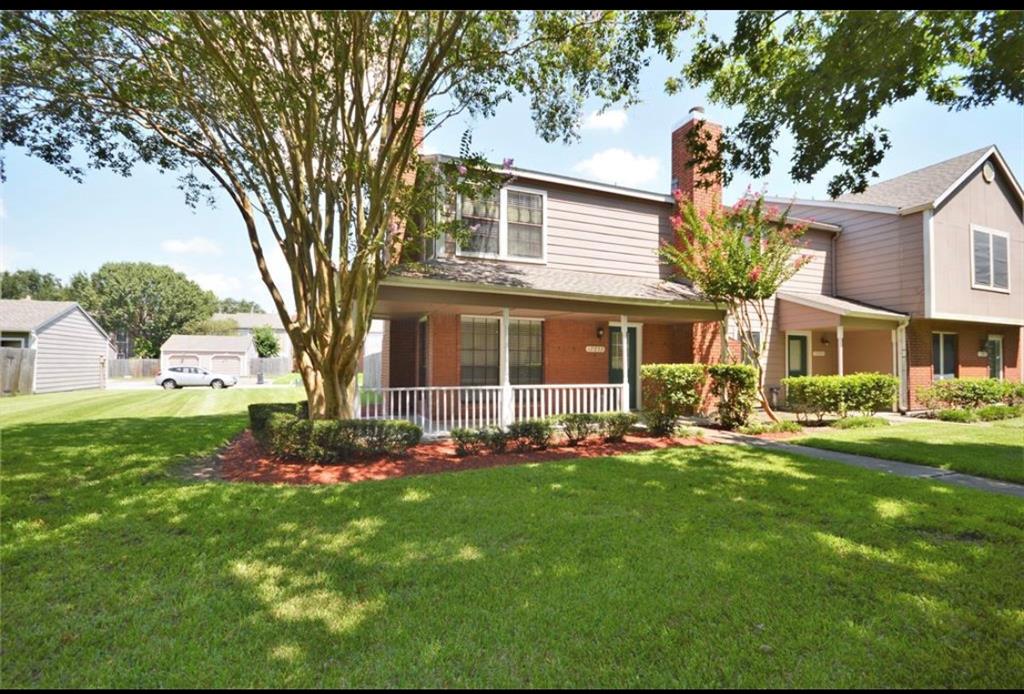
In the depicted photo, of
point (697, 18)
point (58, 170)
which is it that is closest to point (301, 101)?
point (58, 170)

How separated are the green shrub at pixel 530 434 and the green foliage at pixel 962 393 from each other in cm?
1315

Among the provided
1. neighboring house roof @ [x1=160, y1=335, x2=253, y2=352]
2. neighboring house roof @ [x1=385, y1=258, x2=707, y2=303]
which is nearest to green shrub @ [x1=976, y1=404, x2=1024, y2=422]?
Result: neighboring house roof @ [x1=385, y1=258, x2=707, y2=303]

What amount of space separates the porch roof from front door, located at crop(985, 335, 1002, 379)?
6.04 metres

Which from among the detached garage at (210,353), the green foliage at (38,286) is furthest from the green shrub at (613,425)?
the green foliage at (38,286)

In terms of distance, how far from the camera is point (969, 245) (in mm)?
14969

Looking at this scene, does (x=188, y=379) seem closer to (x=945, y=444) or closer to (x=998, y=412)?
(x=945, y=444)

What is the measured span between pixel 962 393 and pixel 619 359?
1071cm

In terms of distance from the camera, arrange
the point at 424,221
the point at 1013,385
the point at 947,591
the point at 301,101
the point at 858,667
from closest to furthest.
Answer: the point at 858,667
the point at 947,591
the point at 301,101
the point at 424,221
the point at 1013,385

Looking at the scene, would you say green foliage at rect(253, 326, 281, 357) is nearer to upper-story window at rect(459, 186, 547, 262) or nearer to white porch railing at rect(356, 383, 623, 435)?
white porch railing at rect(356, 383, 623, 435)

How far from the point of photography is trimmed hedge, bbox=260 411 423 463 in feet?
24.3

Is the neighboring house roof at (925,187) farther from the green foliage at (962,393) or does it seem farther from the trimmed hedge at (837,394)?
the trimmed hedge at (837,394)

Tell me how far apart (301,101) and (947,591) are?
939cm

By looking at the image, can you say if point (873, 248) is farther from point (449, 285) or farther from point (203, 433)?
point (203, 433)

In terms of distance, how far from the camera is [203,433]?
33.9ft
